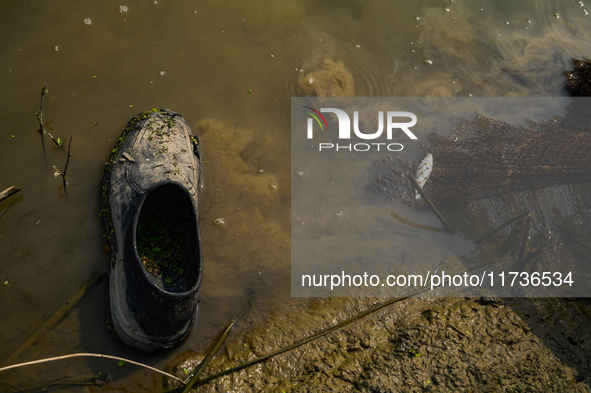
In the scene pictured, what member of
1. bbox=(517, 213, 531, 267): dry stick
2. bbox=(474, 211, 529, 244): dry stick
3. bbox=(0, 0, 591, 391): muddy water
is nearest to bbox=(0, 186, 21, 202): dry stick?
bbox=(0, 0, 591, 391): muddy water

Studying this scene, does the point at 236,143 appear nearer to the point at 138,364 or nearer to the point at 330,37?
the point at 330,37

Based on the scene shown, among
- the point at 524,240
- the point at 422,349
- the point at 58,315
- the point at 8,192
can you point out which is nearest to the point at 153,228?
the point at 58,315

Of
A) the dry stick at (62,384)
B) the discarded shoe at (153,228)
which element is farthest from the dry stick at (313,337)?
the dry stick at (62,384)

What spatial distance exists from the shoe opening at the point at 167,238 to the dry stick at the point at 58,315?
0.46m

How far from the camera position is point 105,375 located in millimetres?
2846

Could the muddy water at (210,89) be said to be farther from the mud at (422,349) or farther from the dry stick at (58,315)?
the mud at (422,349)

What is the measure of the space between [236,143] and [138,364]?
2138 millimetres

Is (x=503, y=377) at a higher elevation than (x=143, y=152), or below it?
below

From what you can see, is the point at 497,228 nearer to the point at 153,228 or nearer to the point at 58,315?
the point at 153,228

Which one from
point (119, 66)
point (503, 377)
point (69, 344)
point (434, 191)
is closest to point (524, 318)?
point (503, 377)

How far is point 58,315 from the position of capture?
2.97 m

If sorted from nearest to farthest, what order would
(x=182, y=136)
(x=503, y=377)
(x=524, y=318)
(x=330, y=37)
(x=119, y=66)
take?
(x=503, y=377) → (x=524, y=318) → (x=182, y=136) → (x=119, y=66) → (x=330, y=37)

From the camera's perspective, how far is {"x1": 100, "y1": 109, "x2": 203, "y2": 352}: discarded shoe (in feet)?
8.71

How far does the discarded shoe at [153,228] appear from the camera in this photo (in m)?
2.65
